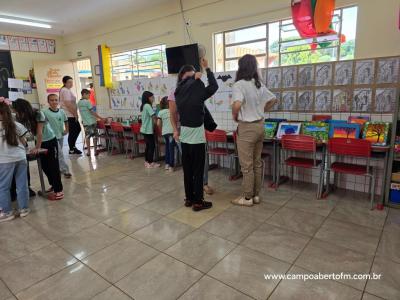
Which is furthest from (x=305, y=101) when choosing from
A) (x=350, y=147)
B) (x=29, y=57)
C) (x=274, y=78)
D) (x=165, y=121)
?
(x=29, y=57)

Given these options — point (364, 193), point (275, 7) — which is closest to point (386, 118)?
point (364, 193)

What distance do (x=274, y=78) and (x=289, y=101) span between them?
415 millimetres

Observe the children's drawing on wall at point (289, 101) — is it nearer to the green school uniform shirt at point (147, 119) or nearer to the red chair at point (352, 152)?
the red chair at point (352, 152)

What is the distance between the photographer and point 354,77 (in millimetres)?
3426

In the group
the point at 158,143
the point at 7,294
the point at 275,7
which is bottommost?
the point at 7,294

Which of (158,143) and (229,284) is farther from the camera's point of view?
(158,143)

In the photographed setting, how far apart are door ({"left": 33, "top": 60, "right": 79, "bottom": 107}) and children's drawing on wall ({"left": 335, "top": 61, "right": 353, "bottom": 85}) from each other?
693 cm

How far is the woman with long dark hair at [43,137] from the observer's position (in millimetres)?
3221

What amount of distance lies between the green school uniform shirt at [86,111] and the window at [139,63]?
1082mm

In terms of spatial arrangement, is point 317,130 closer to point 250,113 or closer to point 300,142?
point 300,142

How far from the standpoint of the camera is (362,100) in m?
3.42

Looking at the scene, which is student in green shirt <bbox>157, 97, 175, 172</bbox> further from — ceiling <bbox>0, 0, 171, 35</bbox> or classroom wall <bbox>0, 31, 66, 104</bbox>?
classroom wall <bbox>0, 31, 66, 104</bbox>

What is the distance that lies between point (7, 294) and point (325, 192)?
341 cm

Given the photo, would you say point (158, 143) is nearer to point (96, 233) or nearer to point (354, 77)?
point (96, 233)
